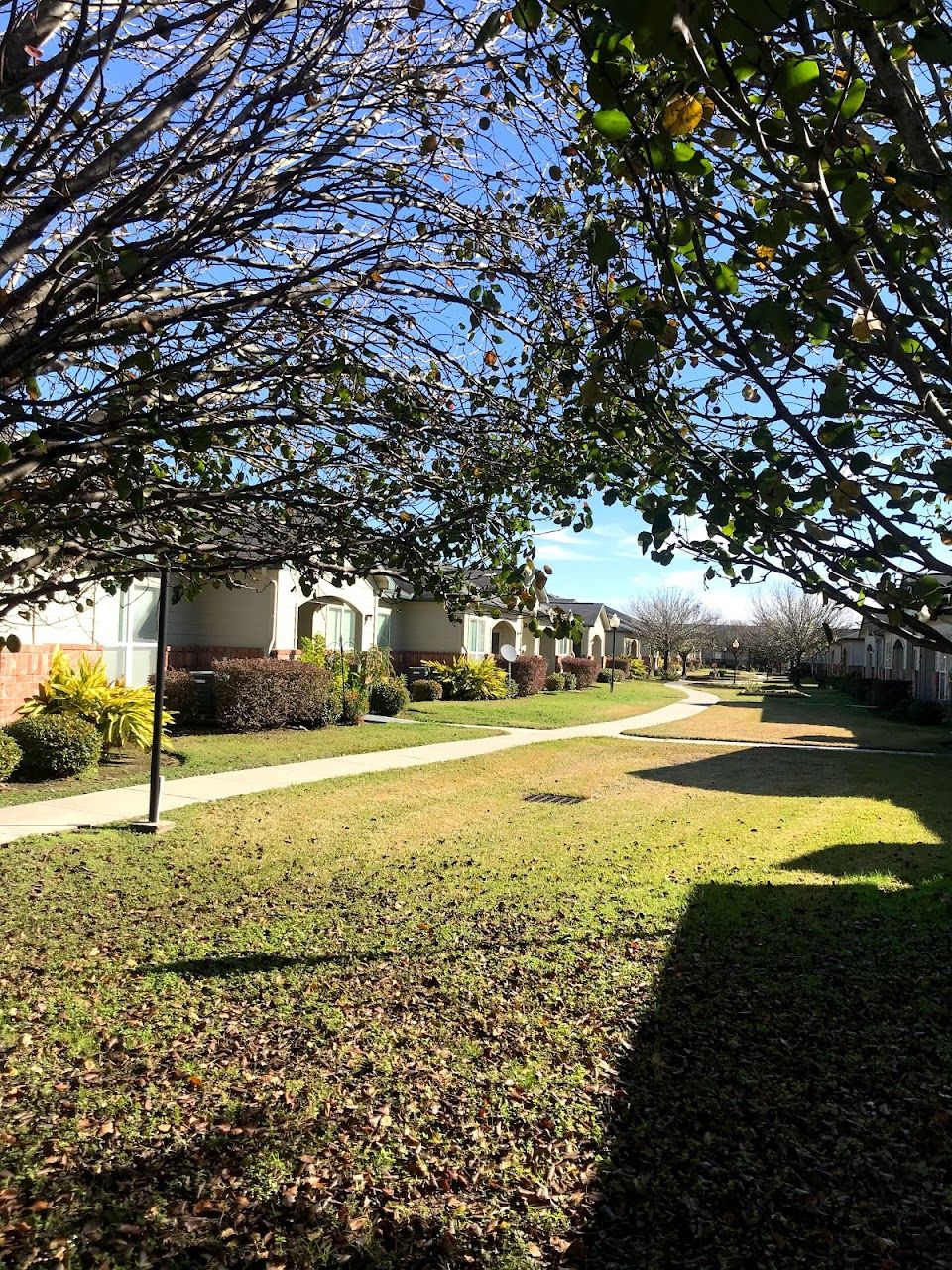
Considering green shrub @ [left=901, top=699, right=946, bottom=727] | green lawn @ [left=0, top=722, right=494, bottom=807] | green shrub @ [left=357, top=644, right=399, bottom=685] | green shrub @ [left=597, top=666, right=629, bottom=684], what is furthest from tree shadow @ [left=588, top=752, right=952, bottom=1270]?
green shrub @ [left=597, top=666, right=629, bottom=684]

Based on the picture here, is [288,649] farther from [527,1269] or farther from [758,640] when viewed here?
[758,640]

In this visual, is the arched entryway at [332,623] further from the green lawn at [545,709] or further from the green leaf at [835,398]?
the green leaf at [835,398]

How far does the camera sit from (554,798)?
12.0 metres

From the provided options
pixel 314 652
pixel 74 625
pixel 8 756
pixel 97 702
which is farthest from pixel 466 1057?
pixel 314 652

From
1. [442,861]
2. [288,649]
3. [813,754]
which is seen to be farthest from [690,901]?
[288,649]

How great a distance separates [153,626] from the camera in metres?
16.6

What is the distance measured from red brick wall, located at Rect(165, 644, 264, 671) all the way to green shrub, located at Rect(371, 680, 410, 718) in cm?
312

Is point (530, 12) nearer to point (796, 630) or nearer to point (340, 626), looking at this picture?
point (340, 626)

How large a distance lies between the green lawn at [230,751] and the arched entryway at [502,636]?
16.0 m

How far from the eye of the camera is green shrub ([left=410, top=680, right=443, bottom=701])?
87.6 feet

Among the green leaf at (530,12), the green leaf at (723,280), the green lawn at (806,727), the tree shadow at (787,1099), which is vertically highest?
the green leaf at (530,12)

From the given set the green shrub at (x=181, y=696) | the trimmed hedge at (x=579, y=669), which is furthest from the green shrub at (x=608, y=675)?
the green shrub at (x=181, y=696)

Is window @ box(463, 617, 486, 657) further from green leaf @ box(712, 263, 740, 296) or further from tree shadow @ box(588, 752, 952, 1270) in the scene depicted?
green leaf @ box(712, 263, 740, 296)

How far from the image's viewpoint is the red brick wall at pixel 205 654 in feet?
65.9
